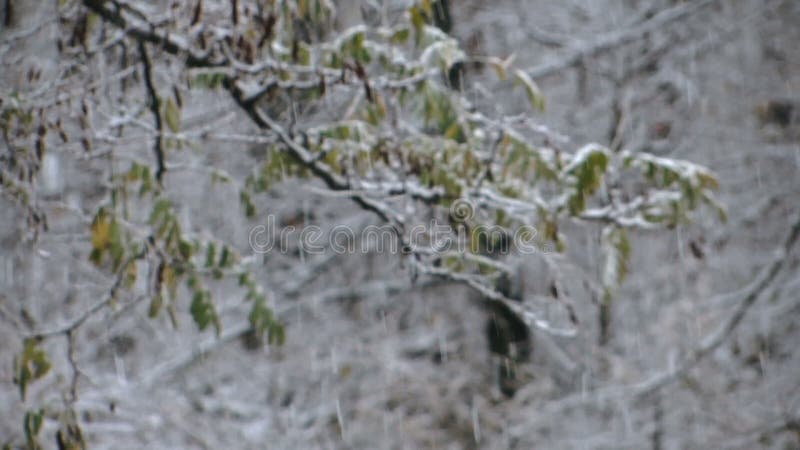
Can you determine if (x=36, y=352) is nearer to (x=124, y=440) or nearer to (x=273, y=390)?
(x=124, y=440)

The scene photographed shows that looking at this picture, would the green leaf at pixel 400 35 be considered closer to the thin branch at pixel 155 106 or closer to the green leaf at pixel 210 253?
the thin branch at pixel 155 106

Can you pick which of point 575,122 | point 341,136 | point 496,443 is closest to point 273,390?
point 496,443

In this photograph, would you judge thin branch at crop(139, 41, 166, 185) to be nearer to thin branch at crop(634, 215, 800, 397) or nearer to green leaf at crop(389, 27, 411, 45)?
green leaf at crop(389, 27, 411, 45)

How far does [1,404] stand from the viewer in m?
5.54

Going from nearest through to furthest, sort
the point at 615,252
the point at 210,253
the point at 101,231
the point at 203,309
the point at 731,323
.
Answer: the point at 101,231, the point at 203,309, the point at 210,253, the point at 615,252, the point at 731,323

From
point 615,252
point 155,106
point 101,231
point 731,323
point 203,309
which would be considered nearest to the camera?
point 101,231

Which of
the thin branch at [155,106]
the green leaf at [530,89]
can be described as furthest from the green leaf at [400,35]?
the thin branch at [155,106]

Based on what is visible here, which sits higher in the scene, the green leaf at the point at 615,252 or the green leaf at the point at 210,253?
the green leaf at the point at 210,253

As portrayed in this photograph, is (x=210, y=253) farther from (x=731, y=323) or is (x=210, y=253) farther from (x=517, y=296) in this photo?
(x=731, y=323)

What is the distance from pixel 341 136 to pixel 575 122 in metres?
4.77

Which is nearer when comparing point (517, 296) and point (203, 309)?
point (203, 309)

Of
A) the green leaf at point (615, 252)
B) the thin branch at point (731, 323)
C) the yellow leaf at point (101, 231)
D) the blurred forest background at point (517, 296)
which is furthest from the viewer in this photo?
the blurred forest background at point (517, 296)

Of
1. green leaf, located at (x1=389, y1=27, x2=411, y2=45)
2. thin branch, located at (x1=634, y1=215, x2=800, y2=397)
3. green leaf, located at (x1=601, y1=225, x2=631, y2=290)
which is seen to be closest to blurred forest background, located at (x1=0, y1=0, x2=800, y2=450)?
thin branch, located at (x1=634, y1=215, x2=800, y2=397)

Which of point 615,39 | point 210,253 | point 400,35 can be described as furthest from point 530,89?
point 615,39
